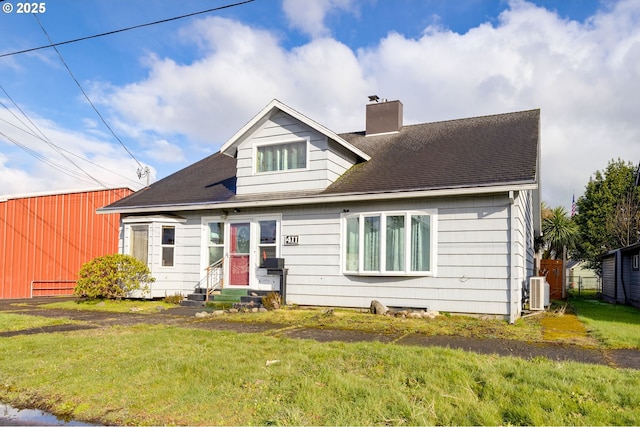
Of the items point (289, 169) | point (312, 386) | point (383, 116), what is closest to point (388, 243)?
point (289, 169)

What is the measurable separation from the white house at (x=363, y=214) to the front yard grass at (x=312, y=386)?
4.57 m

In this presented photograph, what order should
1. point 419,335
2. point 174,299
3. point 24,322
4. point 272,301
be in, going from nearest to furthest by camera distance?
point 419,335
point 24,322
point 272,301
point 174,299

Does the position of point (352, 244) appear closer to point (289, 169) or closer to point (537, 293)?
point (289, 169)

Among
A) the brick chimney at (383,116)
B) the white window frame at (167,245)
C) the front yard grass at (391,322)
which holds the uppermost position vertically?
the brick chimney at (383,116)

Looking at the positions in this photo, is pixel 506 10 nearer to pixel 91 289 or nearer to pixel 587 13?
pixel 587 13

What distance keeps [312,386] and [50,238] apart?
18.2 meters

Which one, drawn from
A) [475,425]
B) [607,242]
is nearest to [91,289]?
[475,425]

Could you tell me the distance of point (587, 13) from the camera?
11258 millimetres

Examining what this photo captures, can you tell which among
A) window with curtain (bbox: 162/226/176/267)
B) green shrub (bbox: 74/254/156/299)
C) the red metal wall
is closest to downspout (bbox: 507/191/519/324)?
window with curtain (bbox: 162/226/176/267)

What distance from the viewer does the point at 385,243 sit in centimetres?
1173

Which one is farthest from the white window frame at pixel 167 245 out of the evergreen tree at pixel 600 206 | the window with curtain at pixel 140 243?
the evergreen tree at pixel 600 206

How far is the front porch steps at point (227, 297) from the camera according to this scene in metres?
12.9

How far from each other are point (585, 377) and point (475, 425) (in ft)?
6.00

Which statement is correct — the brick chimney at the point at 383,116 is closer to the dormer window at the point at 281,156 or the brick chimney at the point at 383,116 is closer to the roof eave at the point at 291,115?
the roof eave at the point at 291,115
